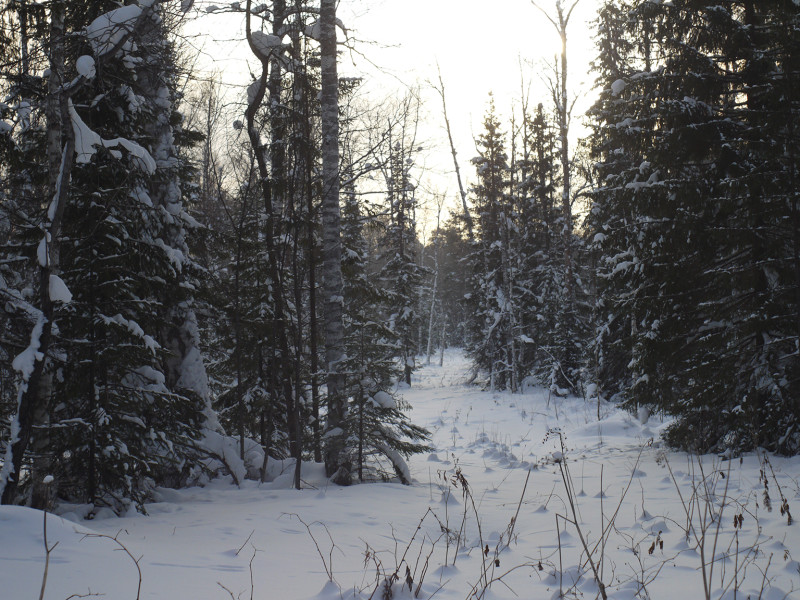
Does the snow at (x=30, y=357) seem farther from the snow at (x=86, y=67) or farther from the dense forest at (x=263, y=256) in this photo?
the snow at (x=86, y=67)

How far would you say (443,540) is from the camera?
4.79 m

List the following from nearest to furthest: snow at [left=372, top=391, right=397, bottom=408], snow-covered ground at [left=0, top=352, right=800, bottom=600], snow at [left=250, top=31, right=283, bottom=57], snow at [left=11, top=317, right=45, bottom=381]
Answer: snow-covered ground at [left=0, top=352, right=800, bottom=600]
snow at [left=11, top=317, right=45, bottom=381]
snow at [left=372, top=391, right=397, bottom=408]
snow at [left=250, top=31, right=283, bottom=57]

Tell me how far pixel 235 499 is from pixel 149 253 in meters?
3.28

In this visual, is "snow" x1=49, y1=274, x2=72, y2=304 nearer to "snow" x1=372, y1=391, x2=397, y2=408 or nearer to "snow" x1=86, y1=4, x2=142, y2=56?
"snow" x1=86, y1=4, x2=142, y2=56

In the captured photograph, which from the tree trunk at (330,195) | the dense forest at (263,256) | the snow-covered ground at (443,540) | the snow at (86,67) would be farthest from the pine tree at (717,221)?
the snow at (86,67)

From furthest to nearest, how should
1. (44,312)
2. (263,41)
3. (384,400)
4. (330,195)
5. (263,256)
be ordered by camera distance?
(263,256) → (330,195) → (263,41) → (384,400) → (44,312)

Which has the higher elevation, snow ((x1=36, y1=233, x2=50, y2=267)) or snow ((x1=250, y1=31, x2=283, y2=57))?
snow ((x1=250, y1=31, x2=283, y2=57))

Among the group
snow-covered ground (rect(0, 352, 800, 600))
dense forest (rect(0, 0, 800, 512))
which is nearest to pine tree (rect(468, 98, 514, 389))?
dense forest (rect(0, 0, 800, 512))

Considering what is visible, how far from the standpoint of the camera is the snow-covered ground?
9.55ft

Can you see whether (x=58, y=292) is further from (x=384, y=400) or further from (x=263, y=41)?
(x=263, y=41)

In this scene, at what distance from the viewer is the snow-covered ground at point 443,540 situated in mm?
2910

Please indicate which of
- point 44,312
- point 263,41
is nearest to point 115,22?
point 44,312

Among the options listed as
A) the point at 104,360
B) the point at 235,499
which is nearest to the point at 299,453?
the point at 235,499

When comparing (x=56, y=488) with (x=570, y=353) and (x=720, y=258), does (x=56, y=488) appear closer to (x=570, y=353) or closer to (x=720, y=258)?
(x=720, y=258)
